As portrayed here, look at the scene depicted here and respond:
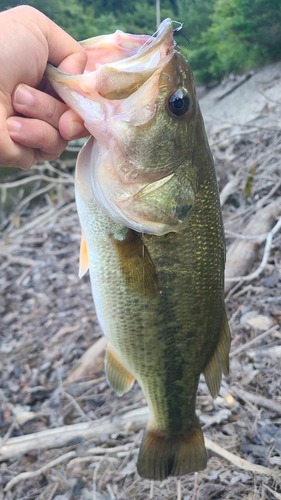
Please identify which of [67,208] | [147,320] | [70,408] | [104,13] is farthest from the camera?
[67,208]

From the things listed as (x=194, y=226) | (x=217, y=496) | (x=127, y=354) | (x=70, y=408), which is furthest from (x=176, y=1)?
(x=217, y=496)

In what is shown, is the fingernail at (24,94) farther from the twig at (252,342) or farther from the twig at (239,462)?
the twig at (252,342)

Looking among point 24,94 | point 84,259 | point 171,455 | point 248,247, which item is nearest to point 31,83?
point 24,94

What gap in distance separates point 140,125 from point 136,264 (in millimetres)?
339

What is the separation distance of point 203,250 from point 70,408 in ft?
4.28

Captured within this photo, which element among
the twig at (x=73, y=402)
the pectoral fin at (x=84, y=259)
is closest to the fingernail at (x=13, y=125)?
the pectoral fin at (x=84, y=259)

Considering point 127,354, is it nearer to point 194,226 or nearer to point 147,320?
point 147,320

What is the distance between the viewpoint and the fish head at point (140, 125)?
0.98 metres

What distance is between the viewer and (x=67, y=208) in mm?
4125

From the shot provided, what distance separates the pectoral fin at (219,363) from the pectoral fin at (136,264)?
0.25m

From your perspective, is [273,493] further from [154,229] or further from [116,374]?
[154,229]

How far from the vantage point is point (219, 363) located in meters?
1.30

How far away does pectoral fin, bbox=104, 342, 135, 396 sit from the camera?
1.40 metres

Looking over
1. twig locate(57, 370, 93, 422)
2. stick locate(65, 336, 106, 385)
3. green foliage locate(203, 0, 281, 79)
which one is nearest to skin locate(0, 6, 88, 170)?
twig locate(57, 370, 93, 422)
